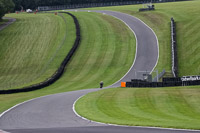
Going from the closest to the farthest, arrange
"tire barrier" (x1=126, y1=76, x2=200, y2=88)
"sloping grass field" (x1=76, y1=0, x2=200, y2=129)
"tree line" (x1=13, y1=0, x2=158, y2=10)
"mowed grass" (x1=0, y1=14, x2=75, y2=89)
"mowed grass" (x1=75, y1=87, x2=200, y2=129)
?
"mowed grass" (x1=75, y1=87, x2=200, y2=129) < "sloping grass field" (x1=76, y1=0, x2=200, y2=129) < "tire barrier" (x1=126, y1=76, x2=200, y2=88) < "mowed grass" (x1=0, y1=14, x2=75, y2=89) < "tree line" (x1=13, y1=0, x2=158, y2=10)

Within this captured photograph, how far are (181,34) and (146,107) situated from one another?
1738 inches

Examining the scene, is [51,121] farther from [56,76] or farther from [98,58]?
[98,58]

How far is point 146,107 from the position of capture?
33219mm

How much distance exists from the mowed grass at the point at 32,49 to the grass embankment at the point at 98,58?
9.15 feet

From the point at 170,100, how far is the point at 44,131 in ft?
54.9

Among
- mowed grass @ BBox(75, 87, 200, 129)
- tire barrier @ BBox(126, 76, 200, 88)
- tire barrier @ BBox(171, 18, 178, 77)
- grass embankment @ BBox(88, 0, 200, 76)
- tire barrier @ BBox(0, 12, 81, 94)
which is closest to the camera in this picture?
mowed grass @ BBox(75, 87, 200, 129)

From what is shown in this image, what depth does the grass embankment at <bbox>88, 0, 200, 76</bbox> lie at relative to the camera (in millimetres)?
62463

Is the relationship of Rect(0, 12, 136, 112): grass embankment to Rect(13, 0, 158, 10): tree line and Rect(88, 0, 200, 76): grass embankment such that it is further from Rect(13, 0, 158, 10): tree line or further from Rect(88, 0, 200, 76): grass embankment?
Rect(13, 0, 158, 10): tree line

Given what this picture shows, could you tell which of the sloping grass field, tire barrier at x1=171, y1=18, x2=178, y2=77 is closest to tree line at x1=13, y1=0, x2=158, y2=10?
tire barrier at x1=171, y1=18, x2=178, y2=77

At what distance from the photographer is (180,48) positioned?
6875cm

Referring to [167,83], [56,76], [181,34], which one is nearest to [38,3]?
[181,34]

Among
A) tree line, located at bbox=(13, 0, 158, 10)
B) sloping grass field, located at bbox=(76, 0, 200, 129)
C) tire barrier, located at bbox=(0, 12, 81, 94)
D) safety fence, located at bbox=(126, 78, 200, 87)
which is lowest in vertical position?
tire barrier, located at bbox=(0, 12, 81, 94)

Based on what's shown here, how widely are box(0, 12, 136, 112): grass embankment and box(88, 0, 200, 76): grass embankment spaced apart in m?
5.53

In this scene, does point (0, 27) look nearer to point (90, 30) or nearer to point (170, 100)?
point (90, 30)
